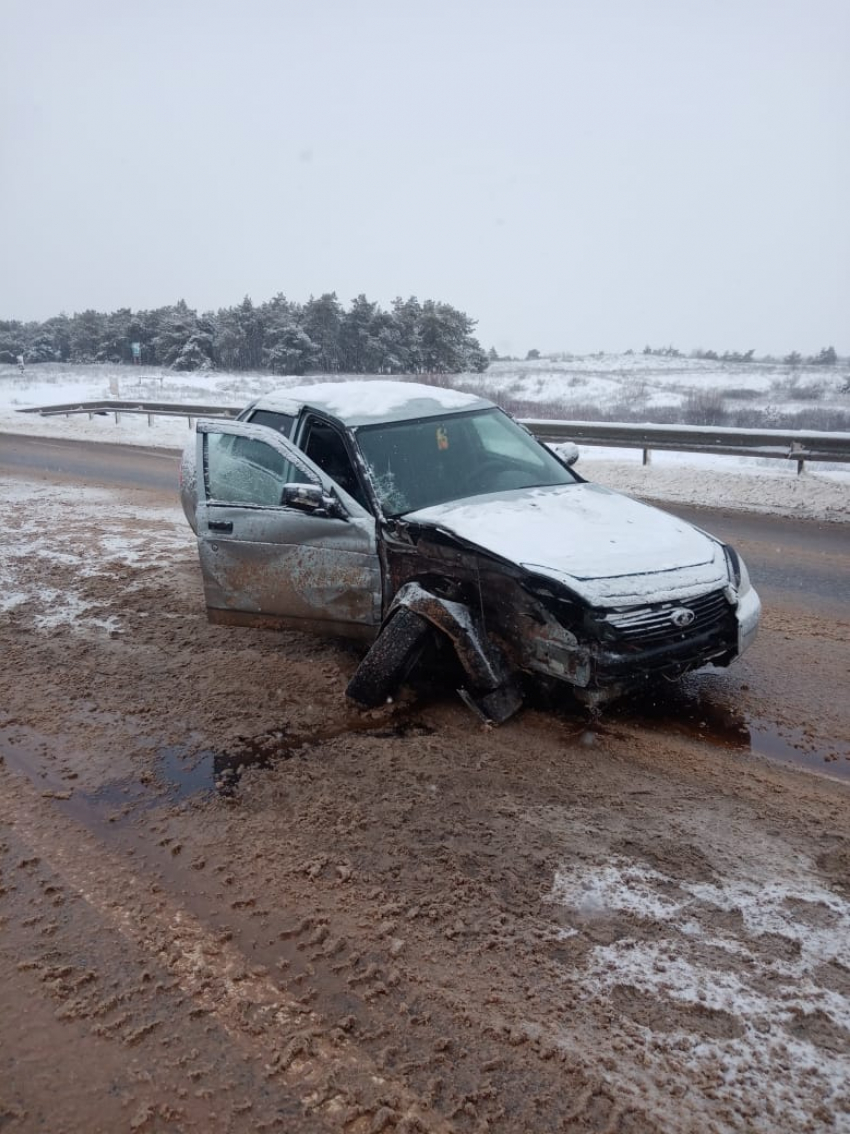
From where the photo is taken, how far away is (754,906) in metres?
2.99

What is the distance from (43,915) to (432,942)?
57.3 inches

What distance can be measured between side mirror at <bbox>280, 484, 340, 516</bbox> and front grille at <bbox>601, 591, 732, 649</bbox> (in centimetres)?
189

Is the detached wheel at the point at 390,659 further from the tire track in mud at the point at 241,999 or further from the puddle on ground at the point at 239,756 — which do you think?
the tire track in mud at the point at 241,999

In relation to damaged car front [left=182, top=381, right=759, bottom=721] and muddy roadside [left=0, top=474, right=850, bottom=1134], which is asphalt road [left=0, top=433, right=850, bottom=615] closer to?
muddy roadside [left=0, top=474, right=850, bottom=1134]

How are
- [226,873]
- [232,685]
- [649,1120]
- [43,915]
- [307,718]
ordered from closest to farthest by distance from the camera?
[649,1120], [43,915], [226,873], [307,718], [232,685]

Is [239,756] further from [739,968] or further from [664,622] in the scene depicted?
[739,968]

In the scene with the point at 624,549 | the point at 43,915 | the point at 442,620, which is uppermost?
the point at 624,549

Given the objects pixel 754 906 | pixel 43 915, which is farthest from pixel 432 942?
pixel 43 915

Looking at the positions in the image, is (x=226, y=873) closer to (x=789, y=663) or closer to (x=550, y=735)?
(x=550, y=735)

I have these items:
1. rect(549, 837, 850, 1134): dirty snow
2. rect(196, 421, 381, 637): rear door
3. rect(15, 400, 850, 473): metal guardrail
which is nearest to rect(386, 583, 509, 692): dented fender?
rect(196, 421, 381, 637): rear door

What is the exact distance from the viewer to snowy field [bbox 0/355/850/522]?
11938 mm

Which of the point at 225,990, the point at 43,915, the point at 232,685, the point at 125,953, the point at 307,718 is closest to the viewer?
the point at 225,990

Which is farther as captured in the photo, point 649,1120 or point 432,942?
point 432,942

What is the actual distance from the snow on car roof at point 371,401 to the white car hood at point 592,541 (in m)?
0.93
